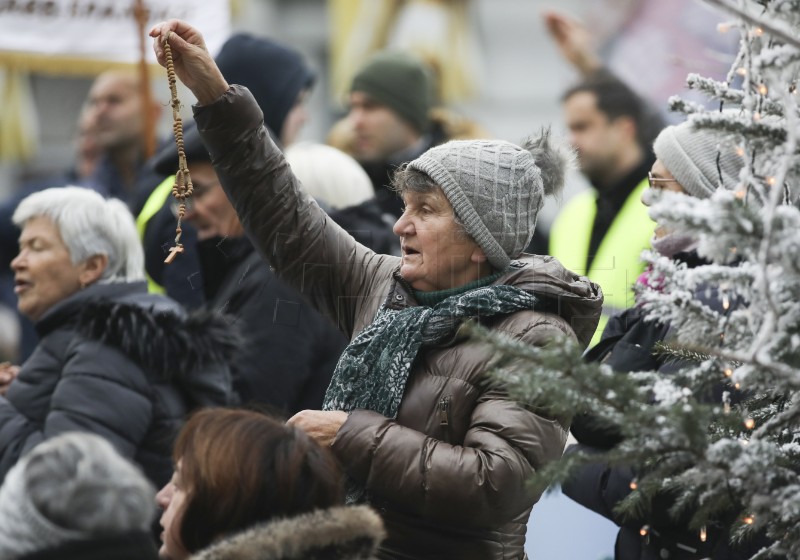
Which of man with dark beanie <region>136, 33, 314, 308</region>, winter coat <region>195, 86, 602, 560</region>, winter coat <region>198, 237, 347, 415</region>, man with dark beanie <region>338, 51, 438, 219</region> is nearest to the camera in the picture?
winter coat <region>195, 86, 602, 560</region>

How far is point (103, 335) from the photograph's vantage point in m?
4.23

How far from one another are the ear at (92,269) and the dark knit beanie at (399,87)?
2.23 metres

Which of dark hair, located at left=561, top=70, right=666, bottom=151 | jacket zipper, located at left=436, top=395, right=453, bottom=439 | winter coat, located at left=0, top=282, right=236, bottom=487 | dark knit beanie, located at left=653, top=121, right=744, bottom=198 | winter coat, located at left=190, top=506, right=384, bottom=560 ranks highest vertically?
dark knit beanie, located at left=653, top=121, right=744, bottom=198

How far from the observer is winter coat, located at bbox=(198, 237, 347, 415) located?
457cm

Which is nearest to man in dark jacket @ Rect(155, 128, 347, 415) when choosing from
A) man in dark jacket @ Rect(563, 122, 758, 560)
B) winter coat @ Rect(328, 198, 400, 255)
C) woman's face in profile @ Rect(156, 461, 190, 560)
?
winter coat @ Rect(328, 198, 400, 255)

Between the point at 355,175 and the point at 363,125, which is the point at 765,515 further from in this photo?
the point at 363,125

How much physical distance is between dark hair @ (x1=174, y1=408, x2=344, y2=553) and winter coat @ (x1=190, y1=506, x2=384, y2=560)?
A: 0.05m

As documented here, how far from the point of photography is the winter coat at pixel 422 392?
9.85ft

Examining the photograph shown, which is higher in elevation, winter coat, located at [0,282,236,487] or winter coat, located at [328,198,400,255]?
winter coat, located at [328,198,400,255]

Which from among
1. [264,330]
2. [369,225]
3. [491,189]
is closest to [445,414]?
[491,189]

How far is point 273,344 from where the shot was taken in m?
4.61

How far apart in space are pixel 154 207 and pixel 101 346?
130cm

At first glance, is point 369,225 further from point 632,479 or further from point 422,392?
point 422,392

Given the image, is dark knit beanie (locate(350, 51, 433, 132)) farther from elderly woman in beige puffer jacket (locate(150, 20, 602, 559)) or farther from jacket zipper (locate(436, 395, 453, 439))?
jacket zipper (locate(436, 395, 453, 439))
